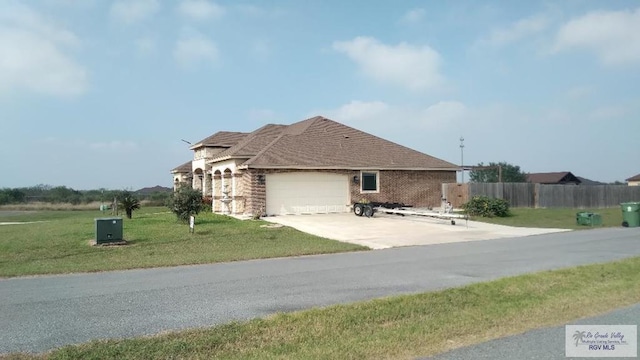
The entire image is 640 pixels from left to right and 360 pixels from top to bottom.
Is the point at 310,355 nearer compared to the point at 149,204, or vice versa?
the point at 310,355

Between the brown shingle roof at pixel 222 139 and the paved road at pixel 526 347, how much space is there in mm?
28661

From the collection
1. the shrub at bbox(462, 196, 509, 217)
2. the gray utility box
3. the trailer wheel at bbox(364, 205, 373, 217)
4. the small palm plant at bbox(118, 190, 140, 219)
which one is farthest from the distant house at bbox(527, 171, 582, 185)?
the gray utility box

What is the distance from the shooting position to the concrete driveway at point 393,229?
17.6 meters

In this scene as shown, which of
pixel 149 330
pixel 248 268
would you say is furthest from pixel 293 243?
pixel 149 330

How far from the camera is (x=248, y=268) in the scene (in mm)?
11453

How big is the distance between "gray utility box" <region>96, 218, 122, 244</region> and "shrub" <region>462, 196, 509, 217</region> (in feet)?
58.7

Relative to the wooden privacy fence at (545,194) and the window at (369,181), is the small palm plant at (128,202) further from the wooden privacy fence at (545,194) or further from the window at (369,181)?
the wooden privacy fence at (545,194)

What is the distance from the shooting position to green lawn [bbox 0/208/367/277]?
41.1ft

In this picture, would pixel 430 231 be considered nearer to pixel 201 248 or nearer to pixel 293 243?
pixel 293 243

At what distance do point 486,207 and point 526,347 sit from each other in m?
22.2

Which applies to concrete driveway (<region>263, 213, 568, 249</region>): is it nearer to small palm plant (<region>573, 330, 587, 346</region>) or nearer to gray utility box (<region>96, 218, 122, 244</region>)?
gray utility box (<region>96, 218, 122, 244</region>)

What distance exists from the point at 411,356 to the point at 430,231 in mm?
15372

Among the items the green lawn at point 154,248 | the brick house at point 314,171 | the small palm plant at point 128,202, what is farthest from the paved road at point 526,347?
the small palm plant at point 128,202

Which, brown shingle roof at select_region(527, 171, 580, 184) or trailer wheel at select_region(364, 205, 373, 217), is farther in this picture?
brown shingle roof at select_region(527, 171, 580, 184)
